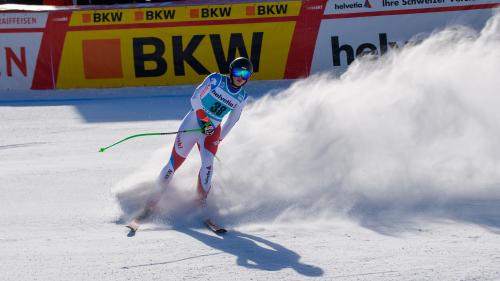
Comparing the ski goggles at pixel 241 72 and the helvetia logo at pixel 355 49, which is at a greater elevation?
the helvetia logo at pixel 355 49

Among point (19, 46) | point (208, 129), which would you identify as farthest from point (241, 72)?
point (19, 46)

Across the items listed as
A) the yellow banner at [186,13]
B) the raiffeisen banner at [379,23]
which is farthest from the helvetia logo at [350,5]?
the yellow banner at [186,13]

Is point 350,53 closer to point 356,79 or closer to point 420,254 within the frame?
point 356,79

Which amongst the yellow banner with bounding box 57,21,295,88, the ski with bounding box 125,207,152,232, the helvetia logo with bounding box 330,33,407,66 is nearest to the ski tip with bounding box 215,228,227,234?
the ski with bounding box 125,207,152,232

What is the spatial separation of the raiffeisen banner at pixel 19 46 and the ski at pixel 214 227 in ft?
28.1

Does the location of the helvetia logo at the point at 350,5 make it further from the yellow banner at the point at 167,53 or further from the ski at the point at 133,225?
the ski at the point at 133,225

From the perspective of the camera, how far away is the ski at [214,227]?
290 inches

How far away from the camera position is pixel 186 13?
14.9 metres

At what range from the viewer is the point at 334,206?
793 cm

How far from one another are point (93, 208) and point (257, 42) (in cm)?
734

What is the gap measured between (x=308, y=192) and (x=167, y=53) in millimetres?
7381

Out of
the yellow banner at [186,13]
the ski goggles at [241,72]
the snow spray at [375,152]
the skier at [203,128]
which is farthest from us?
the yellow banner at [186,13]

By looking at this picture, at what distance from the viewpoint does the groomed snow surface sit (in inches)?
256

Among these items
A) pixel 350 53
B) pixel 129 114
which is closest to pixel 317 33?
pixel 350 53
